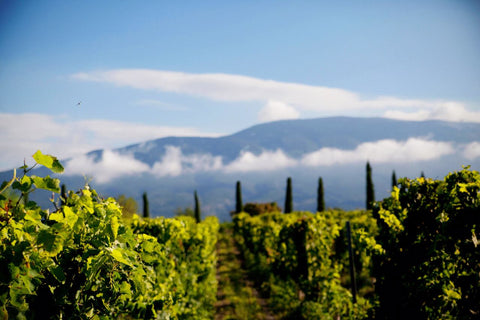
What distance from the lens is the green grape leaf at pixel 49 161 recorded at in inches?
72.1

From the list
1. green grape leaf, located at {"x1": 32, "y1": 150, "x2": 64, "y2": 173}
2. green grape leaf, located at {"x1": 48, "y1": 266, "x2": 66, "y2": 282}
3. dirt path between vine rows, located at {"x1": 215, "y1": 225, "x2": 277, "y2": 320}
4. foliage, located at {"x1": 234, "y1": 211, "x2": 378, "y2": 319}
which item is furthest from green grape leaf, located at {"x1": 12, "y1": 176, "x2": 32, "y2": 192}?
dirt path between vine rows, located at {"x1": 215, "y1": 225, "x2": 277, "y2": 320}

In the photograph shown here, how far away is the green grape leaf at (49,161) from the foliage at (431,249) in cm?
378

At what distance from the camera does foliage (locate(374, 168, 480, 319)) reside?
11.6 feet

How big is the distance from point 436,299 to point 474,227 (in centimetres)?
117

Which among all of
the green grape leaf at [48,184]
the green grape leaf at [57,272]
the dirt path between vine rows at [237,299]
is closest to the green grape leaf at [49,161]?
the green grape leaf at [48,184]

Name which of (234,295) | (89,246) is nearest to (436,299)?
(89,246)

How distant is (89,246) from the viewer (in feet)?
7.68

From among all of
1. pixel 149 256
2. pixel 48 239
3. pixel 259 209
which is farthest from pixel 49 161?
pixel 259 209

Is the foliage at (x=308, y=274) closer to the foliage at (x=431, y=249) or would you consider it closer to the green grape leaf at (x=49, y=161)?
the foliage at (x=431, y=249)

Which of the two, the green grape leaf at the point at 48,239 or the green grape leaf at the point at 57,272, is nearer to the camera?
the green grape leaf at the point at 48,239

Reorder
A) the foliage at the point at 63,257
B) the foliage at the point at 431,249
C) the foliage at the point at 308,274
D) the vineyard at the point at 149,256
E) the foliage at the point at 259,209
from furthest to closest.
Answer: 1. the foliage at the point at 259,209
2. the foliage at the point at 308,274
3. the foliage at the point at 431,249
4. the vineyard at the point at 149,256
5. the foliage at the point at 63,257

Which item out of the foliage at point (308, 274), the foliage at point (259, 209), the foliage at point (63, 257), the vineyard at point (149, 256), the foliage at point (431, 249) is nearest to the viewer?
the foliage at point (63, 257)

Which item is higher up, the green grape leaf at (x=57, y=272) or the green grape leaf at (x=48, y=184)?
the green grape leaf at (x=48, y=184)

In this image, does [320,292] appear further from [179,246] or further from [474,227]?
[474,227]
